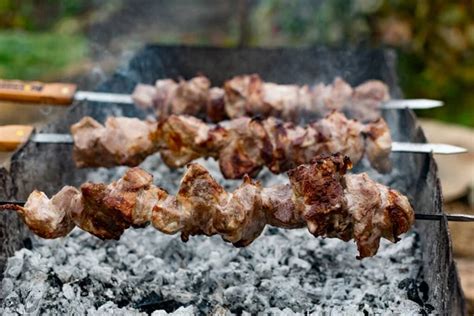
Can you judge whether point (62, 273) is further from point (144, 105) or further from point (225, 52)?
point (225, 52)

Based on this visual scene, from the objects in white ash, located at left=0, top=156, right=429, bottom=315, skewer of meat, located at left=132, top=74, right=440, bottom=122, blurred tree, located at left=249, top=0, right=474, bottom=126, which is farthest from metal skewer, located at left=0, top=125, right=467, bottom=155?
blurred tree, located at left=249, top=0, right=474, bottom=126

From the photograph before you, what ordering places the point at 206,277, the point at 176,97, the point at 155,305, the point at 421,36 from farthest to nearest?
the point at 421,36, the point at 176,97, the point at 206,277, the point at 155,305

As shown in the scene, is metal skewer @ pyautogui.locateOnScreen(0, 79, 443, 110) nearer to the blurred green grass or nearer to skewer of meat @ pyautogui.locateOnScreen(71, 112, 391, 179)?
skewer of meat @ pyautogui.locateOnScreen(71, 112, 391, 179)

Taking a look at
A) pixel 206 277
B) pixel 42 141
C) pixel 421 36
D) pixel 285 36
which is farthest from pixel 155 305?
pixel 285 36

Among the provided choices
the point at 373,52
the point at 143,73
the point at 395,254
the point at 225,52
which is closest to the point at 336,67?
the point at 373,52

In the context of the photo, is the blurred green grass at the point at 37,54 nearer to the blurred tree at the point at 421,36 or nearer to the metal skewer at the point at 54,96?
the blurred tree at the point at 421,36

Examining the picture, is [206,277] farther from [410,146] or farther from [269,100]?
[269,100]

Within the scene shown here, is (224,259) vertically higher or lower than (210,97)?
lower
